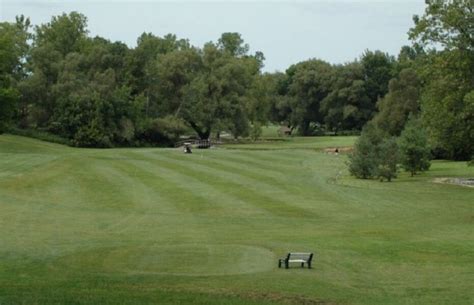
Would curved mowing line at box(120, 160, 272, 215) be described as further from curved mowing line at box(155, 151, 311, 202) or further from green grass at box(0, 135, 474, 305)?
curved mowing line at box(155, 151, 311, 202)

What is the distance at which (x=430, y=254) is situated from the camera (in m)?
21.6

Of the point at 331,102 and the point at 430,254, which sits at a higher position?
the point at 331,102

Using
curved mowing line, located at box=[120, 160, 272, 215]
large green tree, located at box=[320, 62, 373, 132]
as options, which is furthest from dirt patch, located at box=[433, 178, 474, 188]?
large green tree, located at box=[320, 62, 373, 132]

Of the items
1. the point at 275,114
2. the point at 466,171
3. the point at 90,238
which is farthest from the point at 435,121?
the point at 275,114

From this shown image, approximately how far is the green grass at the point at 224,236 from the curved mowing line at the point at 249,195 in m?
0.08

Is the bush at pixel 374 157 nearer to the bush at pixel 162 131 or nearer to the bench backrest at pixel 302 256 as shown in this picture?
the bench backrest at pixel 302 256

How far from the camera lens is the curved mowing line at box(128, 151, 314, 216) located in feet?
109

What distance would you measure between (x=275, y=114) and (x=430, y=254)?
134m

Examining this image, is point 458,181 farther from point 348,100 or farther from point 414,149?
point 348,100

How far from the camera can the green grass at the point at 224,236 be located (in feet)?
50.7

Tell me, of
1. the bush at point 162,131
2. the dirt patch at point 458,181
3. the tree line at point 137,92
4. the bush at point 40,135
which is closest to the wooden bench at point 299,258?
the dirt patch at point 458,181

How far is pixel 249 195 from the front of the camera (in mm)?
38375

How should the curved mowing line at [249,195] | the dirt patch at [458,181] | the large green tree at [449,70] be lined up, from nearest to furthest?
the curved mowing line at [249,195]
the large green tree at [449,70]
the dirt patch at [458,181]

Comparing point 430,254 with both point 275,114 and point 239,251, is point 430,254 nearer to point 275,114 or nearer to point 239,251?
point 239,251
